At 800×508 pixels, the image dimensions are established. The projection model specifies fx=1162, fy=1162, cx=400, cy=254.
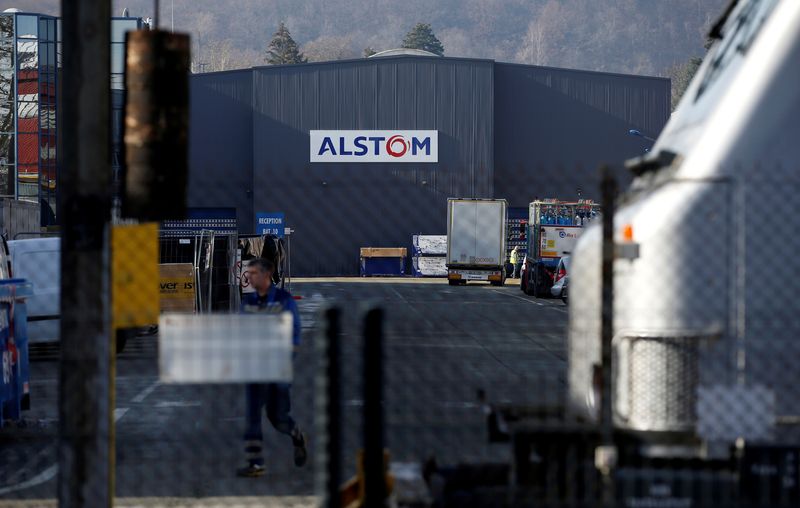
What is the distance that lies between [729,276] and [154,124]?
2865 millimetres

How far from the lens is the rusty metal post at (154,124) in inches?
225

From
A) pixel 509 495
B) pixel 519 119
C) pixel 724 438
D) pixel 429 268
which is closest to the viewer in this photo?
pixel 724 438

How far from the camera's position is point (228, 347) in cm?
559

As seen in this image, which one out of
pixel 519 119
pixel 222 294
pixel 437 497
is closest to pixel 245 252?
pixel 222 294

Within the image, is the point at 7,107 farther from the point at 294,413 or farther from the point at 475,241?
the point at 294,413

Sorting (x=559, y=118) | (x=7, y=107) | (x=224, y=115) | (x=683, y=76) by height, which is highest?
(x=683, y=76)

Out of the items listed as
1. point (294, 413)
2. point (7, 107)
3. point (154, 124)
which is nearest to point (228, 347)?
point (154, 124)

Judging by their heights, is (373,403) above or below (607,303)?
below

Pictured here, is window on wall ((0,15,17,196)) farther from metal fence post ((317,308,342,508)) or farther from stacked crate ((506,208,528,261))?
metal fence post ((317,308,342,508))

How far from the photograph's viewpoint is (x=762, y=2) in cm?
612

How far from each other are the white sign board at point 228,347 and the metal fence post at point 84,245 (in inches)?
19.2

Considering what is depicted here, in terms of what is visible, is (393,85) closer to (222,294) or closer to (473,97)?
(473,97)

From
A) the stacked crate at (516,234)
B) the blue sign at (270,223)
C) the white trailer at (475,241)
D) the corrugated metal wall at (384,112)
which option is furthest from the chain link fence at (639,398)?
the corrugated metal wall at (384,112)

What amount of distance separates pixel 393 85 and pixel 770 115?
58256 millimetres
